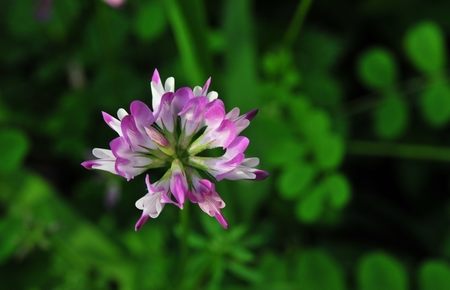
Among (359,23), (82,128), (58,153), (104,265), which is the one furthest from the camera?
(359,23)

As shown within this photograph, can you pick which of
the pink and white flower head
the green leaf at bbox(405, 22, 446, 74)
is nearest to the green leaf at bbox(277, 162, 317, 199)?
the green leaf at bbox(405, 22, 446, 74)

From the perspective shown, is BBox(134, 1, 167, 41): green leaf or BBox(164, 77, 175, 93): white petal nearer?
BBox(164, 77, 175, 93): white petal

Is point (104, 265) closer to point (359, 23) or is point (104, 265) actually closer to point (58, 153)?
point (58, 153)

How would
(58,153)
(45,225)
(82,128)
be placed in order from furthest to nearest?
(58,153), (82,128), (45,225)

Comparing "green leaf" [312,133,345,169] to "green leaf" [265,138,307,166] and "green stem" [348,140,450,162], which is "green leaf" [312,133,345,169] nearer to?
"green leaf" [265,138,307,166]

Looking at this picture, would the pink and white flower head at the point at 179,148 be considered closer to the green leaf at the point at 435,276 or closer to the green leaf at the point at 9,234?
the green leaf at the point at 9,234

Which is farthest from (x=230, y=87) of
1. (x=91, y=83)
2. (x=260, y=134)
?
(x=91, y=83)

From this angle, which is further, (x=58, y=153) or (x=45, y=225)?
(x=58, y=153)

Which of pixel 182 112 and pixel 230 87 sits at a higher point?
pixel 230 87
